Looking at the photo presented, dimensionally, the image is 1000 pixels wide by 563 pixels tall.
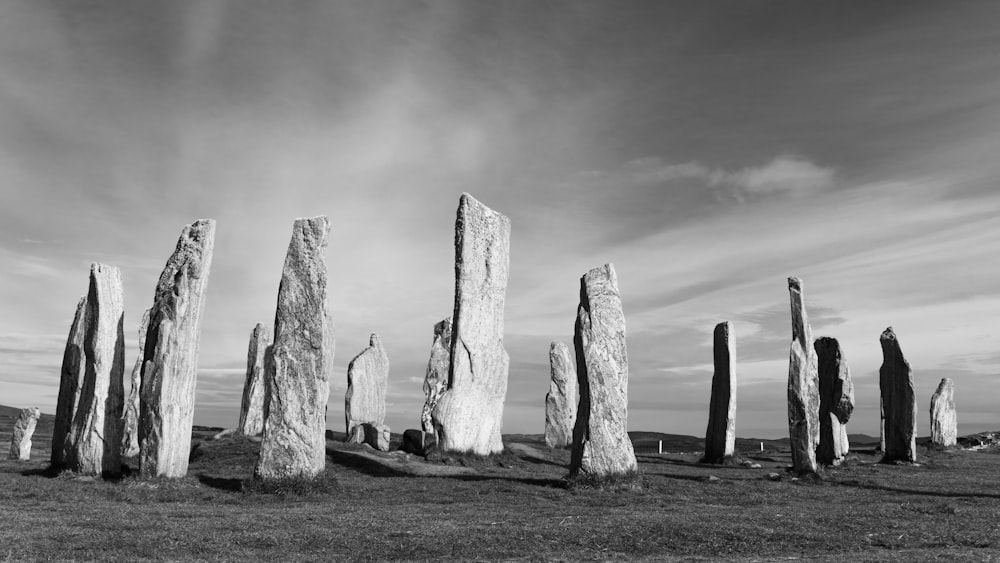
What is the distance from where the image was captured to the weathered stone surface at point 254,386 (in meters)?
28.9

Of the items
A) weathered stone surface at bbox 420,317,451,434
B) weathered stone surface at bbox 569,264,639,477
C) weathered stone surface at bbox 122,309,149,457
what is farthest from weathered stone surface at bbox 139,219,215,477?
weathered stone surface at bbox 420,317,451,434

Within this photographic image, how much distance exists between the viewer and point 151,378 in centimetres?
1642

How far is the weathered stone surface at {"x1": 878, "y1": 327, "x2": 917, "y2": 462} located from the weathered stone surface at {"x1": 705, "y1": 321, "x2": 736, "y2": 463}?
4929 millimetres

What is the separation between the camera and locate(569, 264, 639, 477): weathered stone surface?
1614cm

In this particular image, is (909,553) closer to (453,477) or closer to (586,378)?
(586,378)

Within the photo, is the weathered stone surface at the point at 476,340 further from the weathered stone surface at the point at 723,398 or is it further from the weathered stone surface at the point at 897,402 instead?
the weathered stone surface at the point at 897,402

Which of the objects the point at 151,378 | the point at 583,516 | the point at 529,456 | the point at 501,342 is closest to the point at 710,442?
the point at 529,456

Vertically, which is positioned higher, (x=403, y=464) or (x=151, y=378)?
(x=151, y=378)

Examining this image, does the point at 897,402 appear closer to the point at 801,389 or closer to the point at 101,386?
the point at 801,389

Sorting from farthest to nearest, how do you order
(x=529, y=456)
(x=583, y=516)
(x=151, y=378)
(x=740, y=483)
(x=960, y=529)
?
(x=529, y=456) < (x=740, y=483) < (x=151, y=378) < (x=583, y=516) < (x=960, y=529)

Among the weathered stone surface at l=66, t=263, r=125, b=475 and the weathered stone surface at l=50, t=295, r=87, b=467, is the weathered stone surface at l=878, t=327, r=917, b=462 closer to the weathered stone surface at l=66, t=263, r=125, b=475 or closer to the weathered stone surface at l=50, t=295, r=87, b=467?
the weathered stone surface at l=66, t=263, r=125, b=475

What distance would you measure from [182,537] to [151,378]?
666 cm

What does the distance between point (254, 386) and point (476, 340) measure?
405 inches

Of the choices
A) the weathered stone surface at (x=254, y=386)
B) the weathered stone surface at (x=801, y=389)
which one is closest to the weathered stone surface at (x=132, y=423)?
the weathered stone surface at (x=254, y=386)
